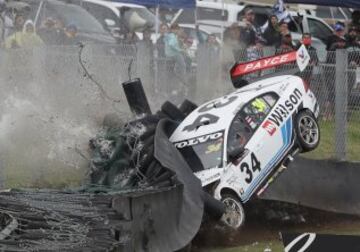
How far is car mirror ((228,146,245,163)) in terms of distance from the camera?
1020cm

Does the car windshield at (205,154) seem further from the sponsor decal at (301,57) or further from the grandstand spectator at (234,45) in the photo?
the grandstand spectator at (234,45)

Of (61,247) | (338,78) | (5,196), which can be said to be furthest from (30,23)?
(61,247)

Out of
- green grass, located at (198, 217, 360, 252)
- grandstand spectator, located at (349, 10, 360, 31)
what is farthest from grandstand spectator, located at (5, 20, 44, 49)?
grandstand spectator, located at (349, 10, 360, 31)

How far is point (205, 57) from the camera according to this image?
15.4m

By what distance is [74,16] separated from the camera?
18.5m

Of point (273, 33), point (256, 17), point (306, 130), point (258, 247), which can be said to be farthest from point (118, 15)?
point (258, 247)

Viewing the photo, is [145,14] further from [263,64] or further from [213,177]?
[213,177]

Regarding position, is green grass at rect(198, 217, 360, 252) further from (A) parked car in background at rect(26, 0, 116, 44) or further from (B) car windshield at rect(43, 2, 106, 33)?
(B) car windshield at rect(43, 2, 106, 33)

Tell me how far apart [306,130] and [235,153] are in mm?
1540

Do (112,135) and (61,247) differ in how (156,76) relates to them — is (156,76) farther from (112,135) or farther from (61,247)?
(61,247)

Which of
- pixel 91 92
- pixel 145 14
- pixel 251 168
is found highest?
pixel 145 14

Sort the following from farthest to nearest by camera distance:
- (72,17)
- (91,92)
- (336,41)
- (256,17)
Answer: (256,17) < (72,17) < (336,41) < (91,92)

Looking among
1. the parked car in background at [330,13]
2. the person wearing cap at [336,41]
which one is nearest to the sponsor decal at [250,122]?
the person wearing cap at [336,41]

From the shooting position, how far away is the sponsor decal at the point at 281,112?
35.5 ft
